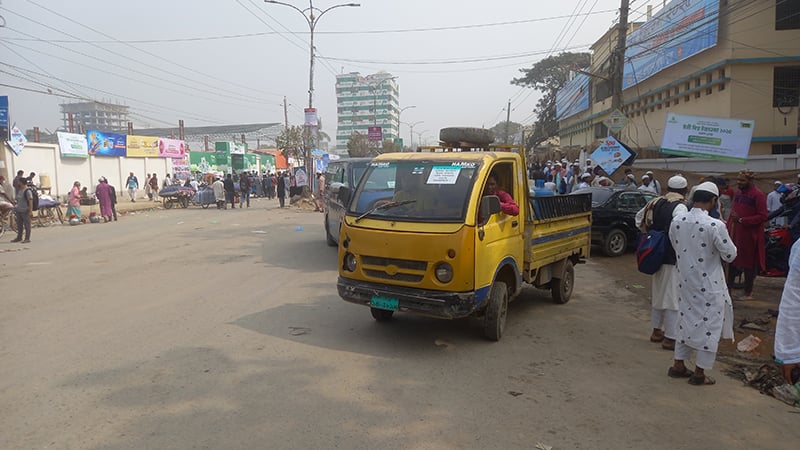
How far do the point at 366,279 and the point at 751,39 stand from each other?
18.9 meters

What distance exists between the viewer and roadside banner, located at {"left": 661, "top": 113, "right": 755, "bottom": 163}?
12305 mm

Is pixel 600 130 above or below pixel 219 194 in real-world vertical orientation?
above

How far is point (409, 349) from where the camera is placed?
18.2 ft

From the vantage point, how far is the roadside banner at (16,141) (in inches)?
952

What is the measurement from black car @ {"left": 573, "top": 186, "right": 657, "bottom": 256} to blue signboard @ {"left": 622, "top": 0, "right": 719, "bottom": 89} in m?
9.39

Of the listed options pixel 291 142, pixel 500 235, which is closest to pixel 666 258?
pixel 500 235

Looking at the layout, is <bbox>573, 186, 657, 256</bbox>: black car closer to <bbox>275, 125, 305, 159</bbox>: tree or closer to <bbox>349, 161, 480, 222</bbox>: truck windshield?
<bbox>349, 161, 480, 222</bbox>: truck windshield

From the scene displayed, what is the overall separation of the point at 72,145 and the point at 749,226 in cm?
3236

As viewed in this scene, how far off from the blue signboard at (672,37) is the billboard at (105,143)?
1166 inches

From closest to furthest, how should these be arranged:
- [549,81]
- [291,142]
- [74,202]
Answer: [74,202] < [291,142] < [549,81]

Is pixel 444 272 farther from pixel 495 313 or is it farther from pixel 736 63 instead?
pixel 736 63

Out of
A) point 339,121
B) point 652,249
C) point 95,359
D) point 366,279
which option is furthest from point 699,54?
point 339,121

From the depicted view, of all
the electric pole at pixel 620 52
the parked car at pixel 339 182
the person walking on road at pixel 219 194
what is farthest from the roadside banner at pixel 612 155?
the person walking on road at pixel 219 194

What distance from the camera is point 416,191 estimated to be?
5.91m
